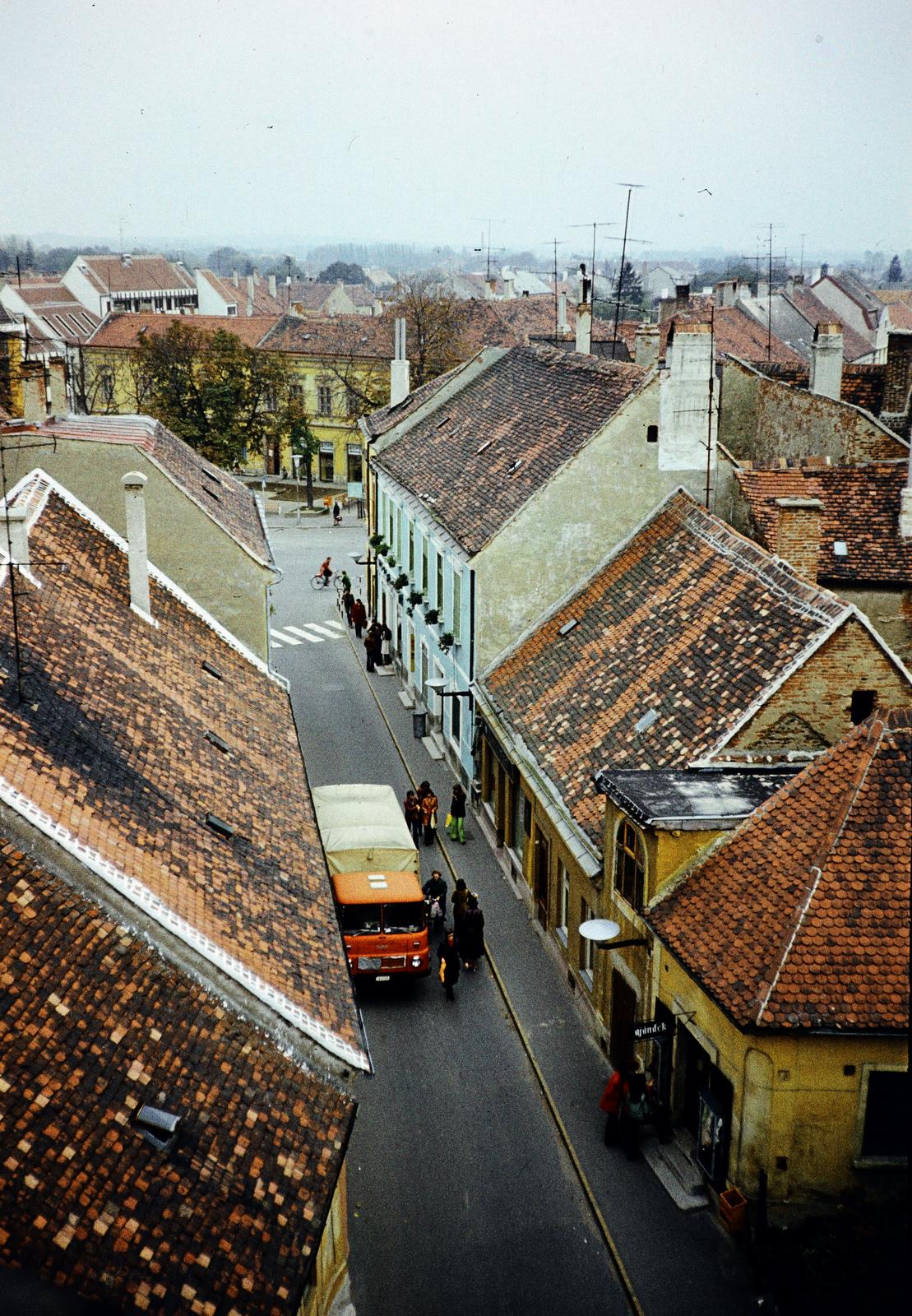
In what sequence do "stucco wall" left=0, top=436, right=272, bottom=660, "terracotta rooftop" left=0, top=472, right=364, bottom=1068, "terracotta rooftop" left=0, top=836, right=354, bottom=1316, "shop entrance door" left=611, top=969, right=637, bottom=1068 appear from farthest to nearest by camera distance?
"stucco wall" left=0, top=436, right=272, bottom=660
"shop entrance door" left=611, top=969, right=637, bottom=1068
"terracotta rooftop" left=0, top=472, right=364, bottom=1068
"terracotta rooftop" left=0, top=836, right=354, bottom=1316

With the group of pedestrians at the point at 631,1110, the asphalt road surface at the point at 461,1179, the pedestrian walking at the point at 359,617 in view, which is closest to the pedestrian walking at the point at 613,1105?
the group of pedestrians at the point at 631,1110

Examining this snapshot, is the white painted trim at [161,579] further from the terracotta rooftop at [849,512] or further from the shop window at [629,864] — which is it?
the terracotta rooftop at [849,512]

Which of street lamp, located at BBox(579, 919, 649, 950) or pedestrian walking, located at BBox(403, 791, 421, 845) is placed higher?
street lamp, located at BBox(579, 919, 649, 950)

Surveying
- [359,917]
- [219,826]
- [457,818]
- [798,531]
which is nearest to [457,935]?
[359,917]

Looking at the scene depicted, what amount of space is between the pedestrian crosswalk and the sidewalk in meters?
19.1

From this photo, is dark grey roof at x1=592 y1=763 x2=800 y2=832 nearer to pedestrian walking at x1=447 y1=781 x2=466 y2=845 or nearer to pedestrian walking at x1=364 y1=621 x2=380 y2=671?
pedestrian walking at x1=447 y1=781 x2=466 y2=845

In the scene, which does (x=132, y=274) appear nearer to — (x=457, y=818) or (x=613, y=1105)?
(x=457, y=818)

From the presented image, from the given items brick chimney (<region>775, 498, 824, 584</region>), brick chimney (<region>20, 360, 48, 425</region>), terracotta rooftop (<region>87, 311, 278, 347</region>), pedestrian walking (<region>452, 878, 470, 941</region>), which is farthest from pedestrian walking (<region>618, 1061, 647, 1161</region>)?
terracotta rooftop (<region>87, 311, 278, 347</region>)

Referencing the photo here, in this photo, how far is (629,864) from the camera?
2072 centimetres

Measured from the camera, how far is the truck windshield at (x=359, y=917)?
24328 mm

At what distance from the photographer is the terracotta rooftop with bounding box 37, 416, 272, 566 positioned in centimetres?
2919

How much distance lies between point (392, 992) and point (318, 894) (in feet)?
19.0

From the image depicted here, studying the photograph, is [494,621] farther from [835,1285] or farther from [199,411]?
[199,411]

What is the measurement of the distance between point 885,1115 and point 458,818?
1498cm
